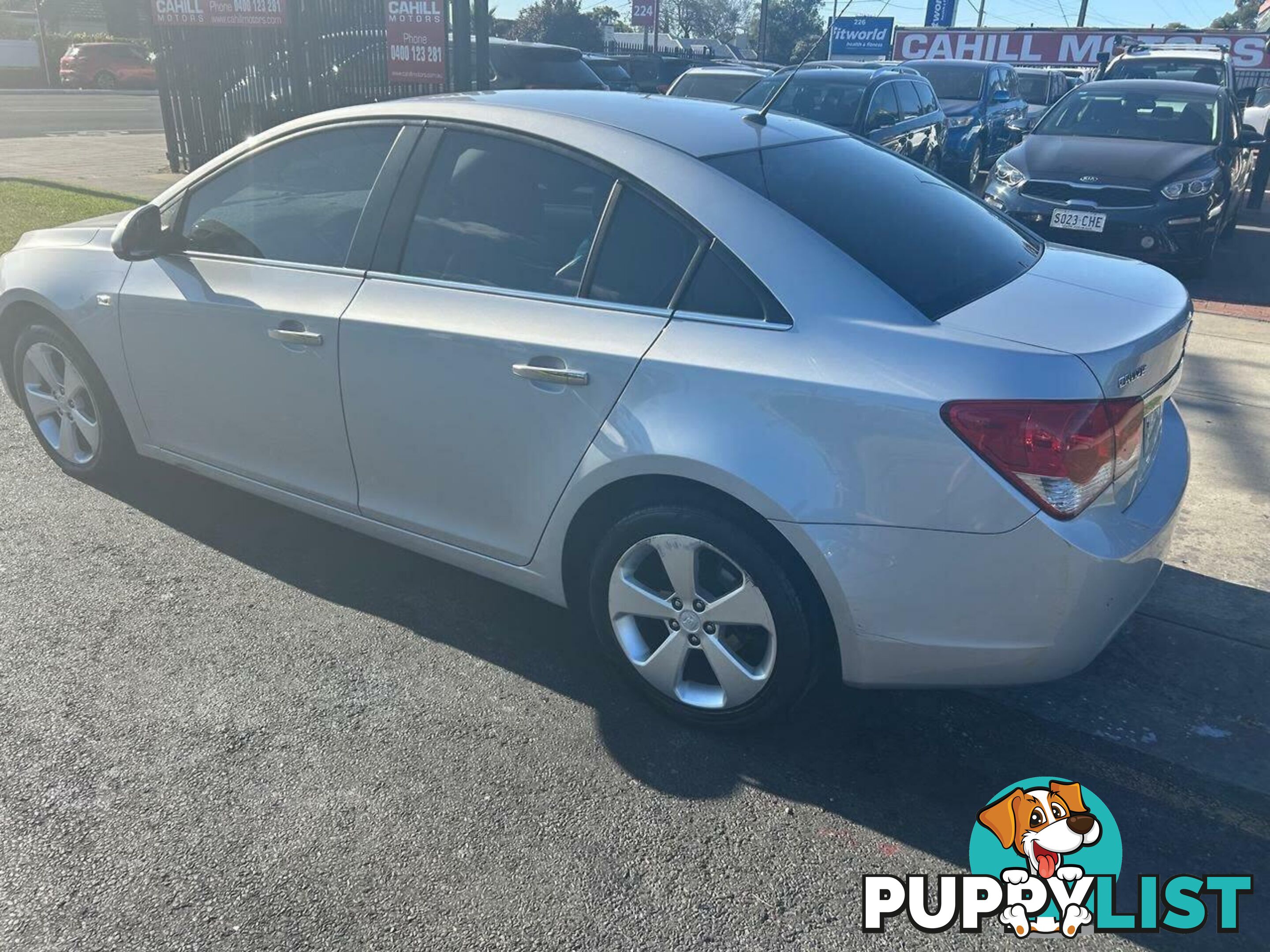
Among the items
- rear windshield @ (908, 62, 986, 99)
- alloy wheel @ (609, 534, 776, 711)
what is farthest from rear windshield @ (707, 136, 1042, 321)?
rear windshield @ (908, 62, 986, 99)

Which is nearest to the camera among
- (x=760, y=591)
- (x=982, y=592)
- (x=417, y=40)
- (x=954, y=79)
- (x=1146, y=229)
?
(x=982, y=592)

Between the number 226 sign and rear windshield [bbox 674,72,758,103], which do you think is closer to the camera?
the number 226 sign

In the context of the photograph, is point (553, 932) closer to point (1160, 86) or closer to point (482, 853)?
point (482, 853)

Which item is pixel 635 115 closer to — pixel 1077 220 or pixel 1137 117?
pixel 1077 220

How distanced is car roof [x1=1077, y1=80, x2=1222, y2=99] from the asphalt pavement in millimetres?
18020

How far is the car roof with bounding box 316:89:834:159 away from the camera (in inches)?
122

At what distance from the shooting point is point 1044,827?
273cm

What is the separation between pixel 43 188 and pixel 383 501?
10.9 metres

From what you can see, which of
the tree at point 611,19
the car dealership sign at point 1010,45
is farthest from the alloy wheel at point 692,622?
the tree at point 611,19

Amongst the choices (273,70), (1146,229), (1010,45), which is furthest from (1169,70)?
(1010,45)

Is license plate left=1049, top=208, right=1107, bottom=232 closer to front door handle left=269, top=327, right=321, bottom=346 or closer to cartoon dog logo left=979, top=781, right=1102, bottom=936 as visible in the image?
cartoon dog logo left=979, top=781, right=1102, bottom=936

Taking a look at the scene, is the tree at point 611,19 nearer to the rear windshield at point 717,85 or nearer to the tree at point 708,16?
the tree at point 708,16

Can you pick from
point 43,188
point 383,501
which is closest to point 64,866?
point 383,501

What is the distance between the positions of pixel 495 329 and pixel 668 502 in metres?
0.73
